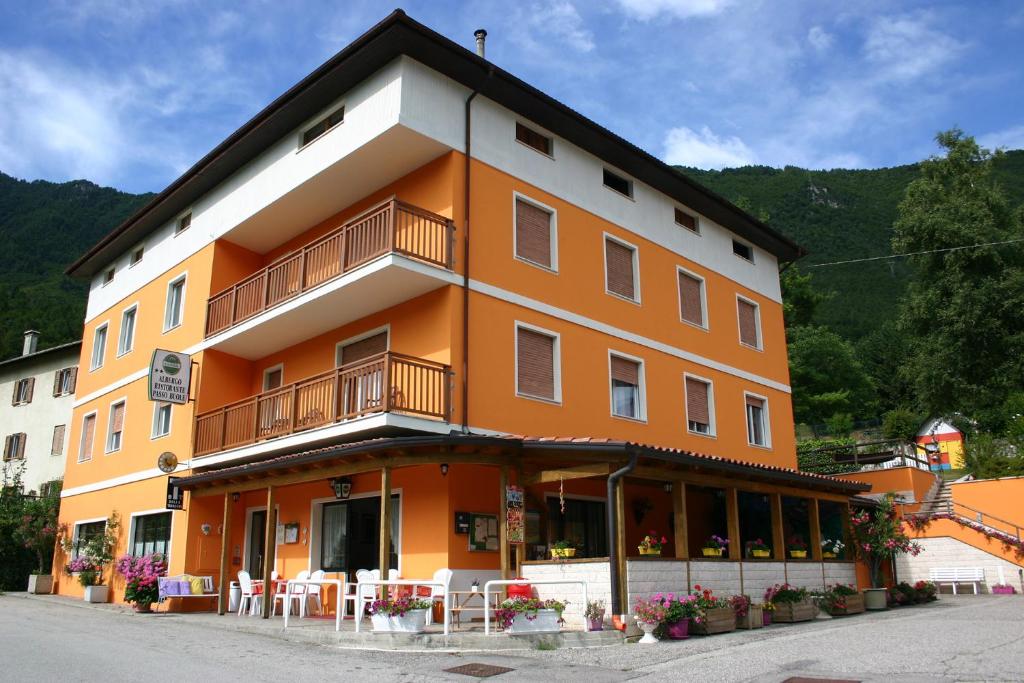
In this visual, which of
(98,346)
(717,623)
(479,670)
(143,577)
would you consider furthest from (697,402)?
(98,346)

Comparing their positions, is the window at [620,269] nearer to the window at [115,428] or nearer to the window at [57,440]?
the window at [115,428]

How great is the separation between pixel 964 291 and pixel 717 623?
28558 mm

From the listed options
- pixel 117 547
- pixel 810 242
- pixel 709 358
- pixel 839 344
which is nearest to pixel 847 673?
pixel 709 358

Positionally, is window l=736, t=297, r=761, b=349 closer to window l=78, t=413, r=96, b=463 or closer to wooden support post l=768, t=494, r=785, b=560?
wooden support post l=768, t=494, r=785, b=560

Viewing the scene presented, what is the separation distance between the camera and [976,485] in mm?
26188

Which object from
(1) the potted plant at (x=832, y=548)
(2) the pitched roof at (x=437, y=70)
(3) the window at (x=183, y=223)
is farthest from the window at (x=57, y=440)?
(1) the potted plant at (x=832, y=548)

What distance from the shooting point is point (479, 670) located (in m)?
9.20

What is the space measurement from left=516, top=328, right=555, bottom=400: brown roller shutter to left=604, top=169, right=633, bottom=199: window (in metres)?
4.50

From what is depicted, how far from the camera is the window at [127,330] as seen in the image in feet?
75.7

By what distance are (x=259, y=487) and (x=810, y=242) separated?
220ft

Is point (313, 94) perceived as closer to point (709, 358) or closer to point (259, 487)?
point (259, 487)

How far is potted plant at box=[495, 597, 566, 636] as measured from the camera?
36.7 feet

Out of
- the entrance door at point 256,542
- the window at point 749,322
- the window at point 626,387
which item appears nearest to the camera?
the window at point 626,387

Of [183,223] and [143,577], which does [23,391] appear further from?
[143,577]
